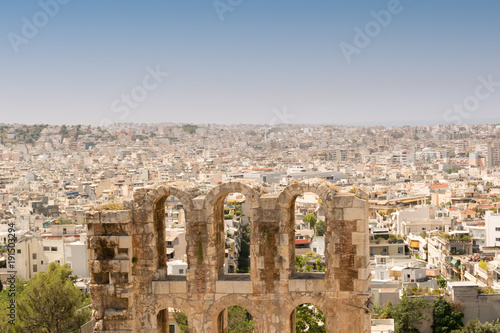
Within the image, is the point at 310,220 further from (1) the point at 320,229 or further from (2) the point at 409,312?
(2) the point at 409,312

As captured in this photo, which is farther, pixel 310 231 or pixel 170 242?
pixel 310 231

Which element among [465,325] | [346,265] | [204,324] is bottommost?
[465,325]

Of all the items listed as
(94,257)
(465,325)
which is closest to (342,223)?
(94,257)

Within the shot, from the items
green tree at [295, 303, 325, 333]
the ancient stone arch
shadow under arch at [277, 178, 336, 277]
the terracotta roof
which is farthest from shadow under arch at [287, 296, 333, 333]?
the terracotta roof

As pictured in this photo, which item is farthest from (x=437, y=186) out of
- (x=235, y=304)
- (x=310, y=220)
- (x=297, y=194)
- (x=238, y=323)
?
(x=235, y=304)

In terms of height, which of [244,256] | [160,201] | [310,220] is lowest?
[244,256]

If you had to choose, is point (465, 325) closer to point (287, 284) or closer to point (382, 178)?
point (287, 284)

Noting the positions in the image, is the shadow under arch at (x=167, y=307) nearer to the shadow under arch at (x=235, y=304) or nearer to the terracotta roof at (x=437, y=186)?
the shadow under arch at (x=235, y=304)

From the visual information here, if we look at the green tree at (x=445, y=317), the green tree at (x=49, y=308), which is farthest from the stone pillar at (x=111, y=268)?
the green tree at (x=445, y=317)

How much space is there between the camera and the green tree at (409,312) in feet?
143

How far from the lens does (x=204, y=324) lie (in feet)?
43.6

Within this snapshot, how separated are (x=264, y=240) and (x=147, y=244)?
2.31 meters

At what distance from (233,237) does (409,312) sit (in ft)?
80.5

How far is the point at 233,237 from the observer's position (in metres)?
65.6
